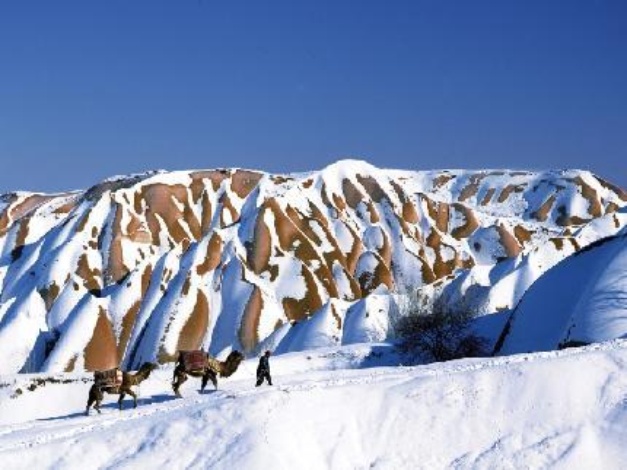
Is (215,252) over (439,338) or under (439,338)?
over

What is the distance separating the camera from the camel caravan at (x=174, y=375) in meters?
31.2

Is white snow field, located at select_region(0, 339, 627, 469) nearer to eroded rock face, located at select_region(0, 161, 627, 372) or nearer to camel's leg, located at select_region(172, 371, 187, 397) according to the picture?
camel's leg, located at select_region(172, 371, 187, 397)

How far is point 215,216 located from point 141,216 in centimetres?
1633

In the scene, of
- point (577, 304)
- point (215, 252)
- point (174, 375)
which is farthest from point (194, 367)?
point (215, 252)

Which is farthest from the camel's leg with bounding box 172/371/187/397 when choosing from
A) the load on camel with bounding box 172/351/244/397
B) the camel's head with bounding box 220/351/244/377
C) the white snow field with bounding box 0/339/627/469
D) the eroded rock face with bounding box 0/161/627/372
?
the eroded rock face with bounding box 0/161/627/372

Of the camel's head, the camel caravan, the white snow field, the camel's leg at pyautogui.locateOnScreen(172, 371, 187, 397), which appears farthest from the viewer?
the camel's head

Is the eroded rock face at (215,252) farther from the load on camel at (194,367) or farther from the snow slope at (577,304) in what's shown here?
the load on camel at (194,367)

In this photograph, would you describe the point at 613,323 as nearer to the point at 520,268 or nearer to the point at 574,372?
the point at 574,372

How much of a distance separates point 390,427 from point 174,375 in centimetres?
1188

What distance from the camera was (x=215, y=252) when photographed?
130m

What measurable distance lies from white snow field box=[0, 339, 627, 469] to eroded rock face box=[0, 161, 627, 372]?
7742 cm

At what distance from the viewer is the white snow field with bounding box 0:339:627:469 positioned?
23109 mm

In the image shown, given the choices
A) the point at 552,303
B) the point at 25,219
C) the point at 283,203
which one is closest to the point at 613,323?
the point at 552,303

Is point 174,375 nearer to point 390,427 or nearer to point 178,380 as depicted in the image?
point 178,380
